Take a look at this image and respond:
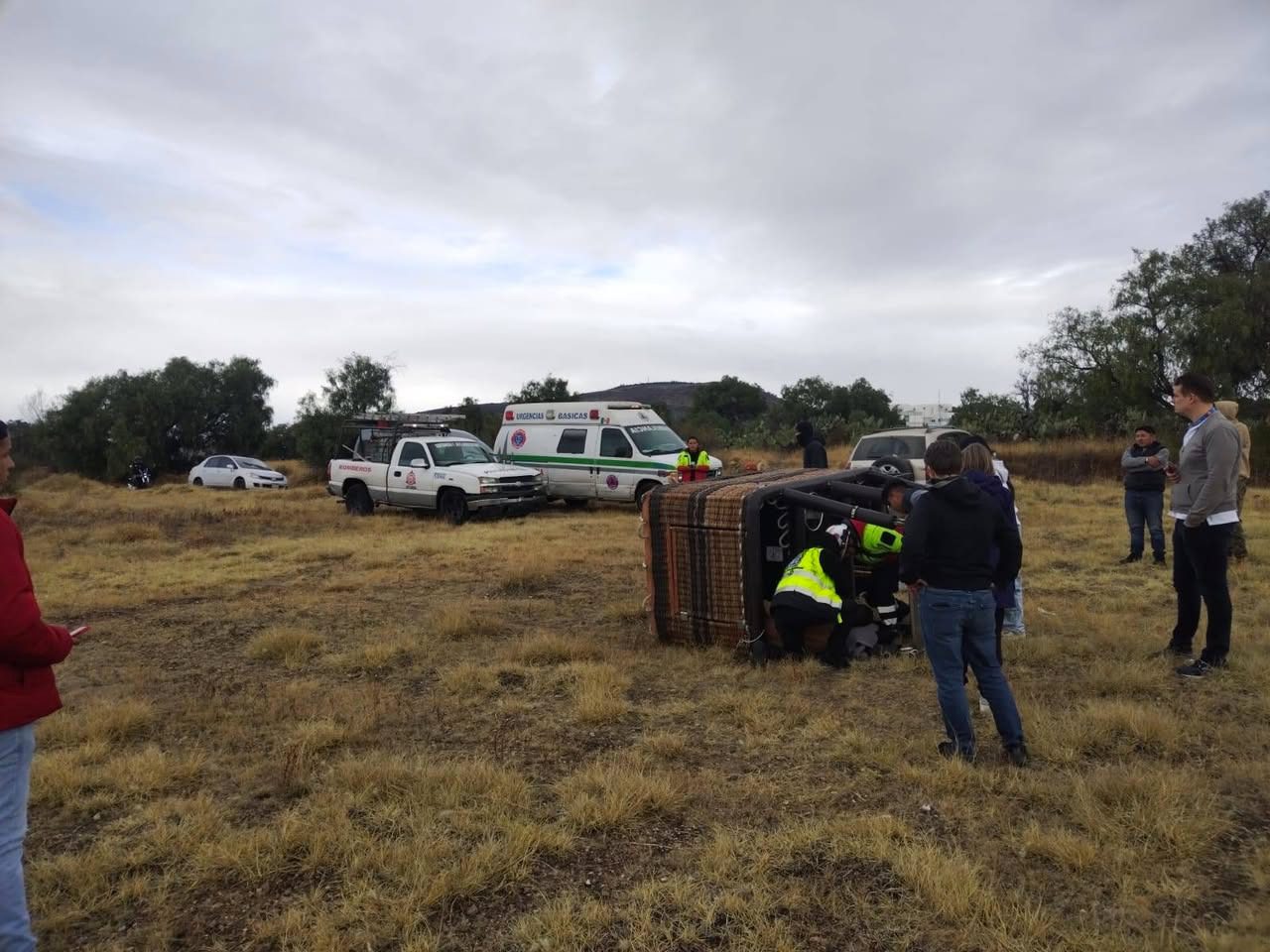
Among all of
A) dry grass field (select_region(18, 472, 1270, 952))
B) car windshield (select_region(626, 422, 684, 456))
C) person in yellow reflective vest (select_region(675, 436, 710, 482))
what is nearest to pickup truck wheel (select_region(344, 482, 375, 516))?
car windshield (select_region(626, 422, 684, 456))

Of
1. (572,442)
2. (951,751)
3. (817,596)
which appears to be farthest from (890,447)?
(951,751)

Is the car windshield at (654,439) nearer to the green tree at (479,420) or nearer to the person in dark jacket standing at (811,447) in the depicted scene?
the person in dark jacket standing at (811,447)

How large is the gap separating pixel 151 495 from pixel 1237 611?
85.8 feet

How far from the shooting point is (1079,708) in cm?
470

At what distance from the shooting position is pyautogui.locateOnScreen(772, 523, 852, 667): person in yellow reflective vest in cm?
552

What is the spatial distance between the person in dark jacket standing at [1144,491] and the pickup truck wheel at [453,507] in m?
10.4

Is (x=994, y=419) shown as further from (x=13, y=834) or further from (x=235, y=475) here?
(x=13, y=834)

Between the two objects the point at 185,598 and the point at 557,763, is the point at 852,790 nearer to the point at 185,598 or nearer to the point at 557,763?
the point at 557,763

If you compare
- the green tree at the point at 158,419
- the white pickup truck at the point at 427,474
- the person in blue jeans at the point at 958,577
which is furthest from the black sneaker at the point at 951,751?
the green tree at the point at 158,419

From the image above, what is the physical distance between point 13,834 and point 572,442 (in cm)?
1451

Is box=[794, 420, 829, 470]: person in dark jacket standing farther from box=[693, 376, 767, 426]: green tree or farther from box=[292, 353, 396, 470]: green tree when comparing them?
box=[693, 376, 767, 426]: green tree

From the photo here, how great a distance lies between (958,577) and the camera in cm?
384

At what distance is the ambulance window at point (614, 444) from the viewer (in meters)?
16.1

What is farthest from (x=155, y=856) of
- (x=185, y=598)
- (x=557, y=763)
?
(x=185, y=598)
